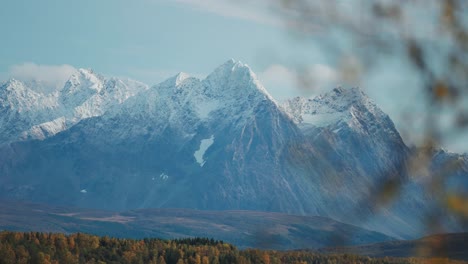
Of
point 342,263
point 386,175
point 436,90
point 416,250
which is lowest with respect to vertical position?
point 416,250

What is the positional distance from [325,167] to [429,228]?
303cm

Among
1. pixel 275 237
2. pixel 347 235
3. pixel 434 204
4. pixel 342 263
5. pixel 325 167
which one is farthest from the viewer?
pixel 342 263

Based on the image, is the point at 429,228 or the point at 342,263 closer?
the point at 429,228

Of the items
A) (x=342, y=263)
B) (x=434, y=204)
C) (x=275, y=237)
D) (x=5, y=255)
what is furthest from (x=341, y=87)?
(x=5, y=255)

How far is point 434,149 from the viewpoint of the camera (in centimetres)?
1344

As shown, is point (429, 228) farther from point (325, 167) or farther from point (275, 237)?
point (275, 237)

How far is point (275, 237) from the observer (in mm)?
27906

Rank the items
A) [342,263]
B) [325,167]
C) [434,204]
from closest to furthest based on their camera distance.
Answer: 1. [434,204]
2. [325,167]
3. [342,263]

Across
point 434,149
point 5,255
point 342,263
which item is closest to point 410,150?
point 434,149

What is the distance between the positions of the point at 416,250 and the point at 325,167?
243 cm

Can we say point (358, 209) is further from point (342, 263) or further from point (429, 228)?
point (342, 263)

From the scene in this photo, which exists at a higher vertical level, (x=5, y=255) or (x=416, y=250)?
(x=5, y=255)

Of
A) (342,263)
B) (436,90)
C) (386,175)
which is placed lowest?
(386,175)

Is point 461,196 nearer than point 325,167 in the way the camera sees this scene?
Yes
